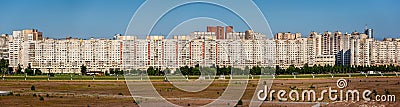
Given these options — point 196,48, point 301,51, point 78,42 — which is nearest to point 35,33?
point 78,42

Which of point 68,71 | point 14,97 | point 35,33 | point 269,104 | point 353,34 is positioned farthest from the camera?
point 353,34

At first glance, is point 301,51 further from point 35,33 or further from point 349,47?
point 35,33

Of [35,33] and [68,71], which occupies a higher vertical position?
[35,33]

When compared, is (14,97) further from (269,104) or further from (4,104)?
(269,104)

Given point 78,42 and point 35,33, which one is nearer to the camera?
point 78,42

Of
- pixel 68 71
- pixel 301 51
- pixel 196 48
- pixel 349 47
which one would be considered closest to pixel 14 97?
pixel 196 48

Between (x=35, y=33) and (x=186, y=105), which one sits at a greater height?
(x=35, y=33)

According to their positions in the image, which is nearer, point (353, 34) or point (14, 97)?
point (14, 97)

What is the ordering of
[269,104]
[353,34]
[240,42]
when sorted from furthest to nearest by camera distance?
[353,34], [240,42], [269,104]

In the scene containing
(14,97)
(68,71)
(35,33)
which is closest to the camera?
(14,97)
